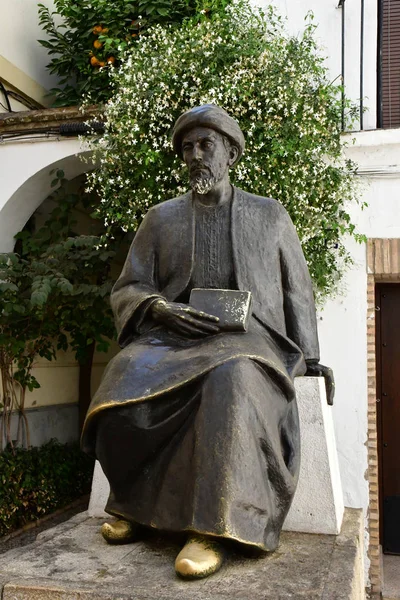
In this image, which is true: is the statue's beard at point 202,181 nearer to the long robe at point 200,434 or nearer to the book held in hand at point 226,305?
the book held in hand at point 226,305

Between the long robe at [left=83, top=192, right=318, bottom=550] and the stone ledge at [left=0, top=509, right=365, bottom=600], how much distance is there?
11cm

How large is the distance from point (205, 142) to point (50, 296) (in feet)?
11.0

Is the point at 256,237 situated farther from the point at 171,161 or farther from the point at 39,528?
the point at 39,528

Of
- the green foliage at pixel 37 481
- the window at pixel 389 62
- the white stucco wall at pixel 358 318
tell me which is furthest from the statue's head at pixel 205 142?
the green foliage at pixel 37 481

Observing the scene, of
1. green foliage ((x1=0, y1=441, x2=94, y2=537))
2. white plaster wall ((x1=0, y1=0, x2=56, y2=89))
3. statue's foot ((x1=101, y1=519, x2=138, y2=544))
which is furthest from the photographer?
white plaster wall ((x1=0, y1=0, x2=56, y2=89))

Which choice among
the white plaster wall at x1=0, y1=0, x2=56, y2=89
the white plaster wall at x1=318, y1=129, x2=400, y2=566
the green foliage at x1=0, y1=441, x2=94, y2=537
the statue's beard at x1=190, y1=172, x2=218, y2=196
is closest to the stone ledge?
the statue's beard at x1=190, y1=172, x2=218, y2=196

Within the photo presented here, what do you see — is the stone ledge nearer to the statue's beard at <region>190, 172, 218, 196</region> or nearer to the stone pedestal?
the stone pedestal

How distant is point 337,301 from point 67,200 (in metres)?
2.68

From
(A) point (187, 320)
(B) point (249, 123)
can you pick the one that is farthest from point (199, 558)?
(B) point (249, 123)

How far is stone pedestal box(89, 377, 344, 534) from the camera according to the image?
9.18 feet

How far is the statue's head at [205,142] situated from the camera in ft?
8.84

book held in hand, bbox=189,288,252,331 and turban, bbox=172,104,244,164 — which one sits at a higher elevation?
turban, bbox=172,104,244,164

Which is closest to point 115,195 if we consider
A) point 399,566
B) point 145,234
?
point 145,234

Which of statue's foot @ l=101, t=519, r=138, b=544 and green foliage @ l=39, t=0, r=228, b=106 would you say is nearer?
statue's foot @ l=101, t=519, r=138, b=544
